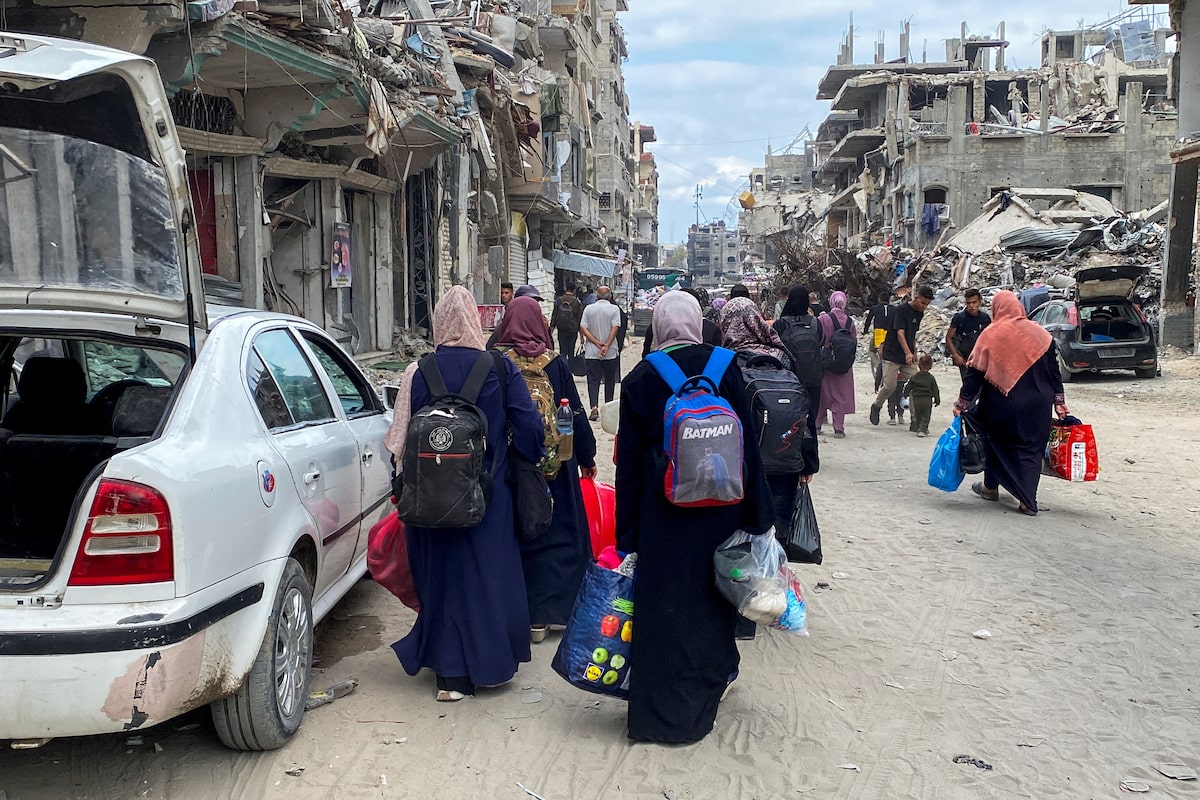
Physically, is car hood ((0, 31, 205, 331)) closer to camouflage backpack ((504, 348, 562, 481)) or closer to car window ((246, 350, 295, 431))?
car window ((246, 350, 295, 431))

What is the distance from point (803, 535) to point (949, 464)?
3009 millimetres

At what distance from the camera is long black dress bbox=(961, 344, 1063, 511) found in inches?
289

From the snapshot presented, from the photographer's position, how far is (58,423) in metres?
4.29

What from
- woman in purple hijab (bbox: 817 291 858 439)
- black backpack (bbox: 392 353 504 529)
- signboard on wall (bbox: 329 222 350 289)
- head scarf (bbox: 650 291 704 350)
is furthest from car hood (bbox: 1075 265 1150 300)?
black backpack (bbox: 392 353 504 529)

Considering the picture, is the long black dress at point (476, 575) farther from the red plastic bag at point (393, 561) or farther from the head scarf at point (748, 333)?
the head scarf at point (748, 333)

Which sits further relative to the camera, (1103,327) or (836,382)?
(1103,327)

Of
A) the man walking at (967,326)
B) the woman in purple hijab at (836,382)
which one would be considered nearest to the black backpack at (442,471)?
the woman in purple hijab at (836,382)

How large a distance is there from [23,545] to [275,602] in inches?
52.2

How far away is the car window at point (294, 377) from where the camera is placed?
400cm

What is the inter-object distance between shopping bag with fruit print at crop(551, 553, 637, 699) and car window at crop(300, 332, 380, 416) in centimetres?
168

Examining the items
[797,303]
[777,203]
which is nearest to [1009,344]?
[797,303]

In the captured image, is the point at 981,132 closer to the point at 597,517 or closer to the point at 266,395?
the point at 597,517

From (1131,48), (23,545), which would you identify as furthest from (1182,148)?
(1131,48)

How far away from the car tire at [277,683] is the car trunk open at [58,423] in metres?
0.77
